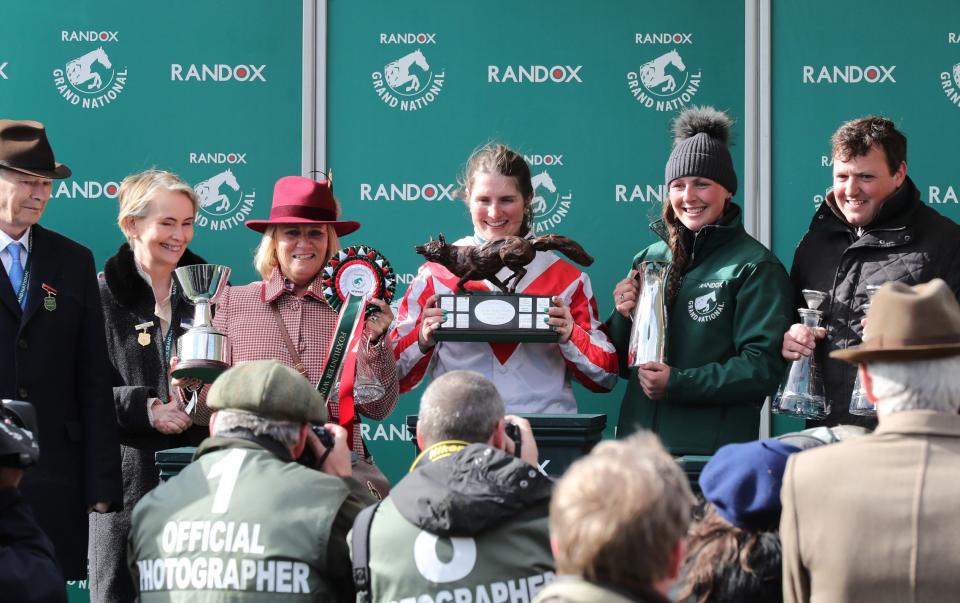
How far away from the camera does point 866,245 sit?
445 cm

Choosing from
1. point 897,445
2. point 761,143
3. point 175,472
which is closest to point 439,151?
point 761,143

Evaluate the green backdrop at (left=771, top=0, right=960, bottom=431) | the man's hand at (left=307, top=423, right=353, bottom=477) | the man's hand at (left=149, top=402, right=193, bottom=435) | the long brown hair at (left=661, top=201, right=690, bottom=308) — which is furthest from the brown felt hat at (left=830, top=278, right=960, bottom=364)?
the green backdrop at (left=771, top=0, right=960, bottom=431)

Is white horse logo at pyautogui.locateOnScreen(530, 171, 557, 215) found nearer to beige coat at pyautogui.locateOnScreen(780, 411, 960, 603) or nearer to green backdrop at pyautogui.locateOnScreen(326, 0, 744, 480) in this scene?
green backdrop at pyautogui.locateOnScreen(326, 0, 744, 480)

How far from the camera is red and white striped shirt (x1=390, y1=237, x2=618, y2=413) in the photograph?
14.9 feet

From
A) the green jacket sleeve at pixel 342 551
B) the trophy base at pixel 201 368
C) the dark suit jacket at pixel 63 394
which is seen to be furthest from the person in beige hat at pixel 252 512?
the dark suit jacket at pixel 63 394

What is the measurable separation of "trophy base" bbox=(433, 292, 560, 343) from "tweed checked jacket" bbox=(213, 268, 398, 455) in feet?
0.76

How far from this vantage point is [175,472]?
404 centimetres

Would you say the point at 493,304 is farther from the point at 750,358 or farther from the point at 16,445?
the point at 16,445

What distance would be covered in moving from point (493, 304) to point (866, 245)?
4.18 ft

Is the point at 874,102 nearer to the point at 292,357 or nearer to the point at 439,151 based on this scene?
the point at 439,151

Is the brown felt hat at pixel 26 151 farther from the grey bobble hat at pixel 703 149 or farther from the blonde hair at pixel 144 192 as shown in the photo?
the grey bobble hat at pixel 703 149

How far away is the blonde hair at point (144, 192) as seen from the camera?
495cm

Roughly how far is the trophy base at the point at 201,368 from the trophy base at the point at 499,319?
72cm

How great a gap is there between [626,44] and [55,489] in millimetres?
3089
